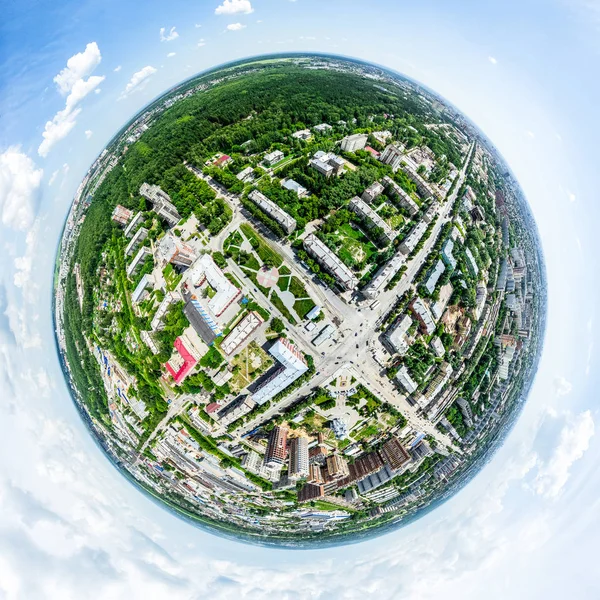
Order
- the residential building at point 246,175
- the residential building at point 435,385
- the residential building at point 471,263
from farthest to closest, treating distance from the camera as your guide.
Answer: the residential building at point 471,263 → the residential building at point 246,175 → the residential building at point 435,385

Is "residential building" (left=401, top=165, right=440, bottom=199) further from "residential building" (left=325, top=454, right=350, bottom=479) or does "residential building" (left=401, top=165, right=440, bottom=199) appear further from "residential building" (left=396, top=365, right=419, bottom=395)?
"residential building" (left=325, top=454, right=350, bottom=479)

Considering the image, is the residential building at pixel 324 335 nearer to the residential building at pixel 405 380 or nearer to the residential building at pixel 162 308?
the residential building at pixel 405 380

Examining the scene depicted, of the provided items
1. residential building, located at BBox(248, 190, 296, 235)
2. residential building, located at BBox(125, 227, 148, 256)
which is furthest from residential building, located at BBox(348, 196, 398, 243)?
residential building, located at BBox(125, 227, 148, 256)

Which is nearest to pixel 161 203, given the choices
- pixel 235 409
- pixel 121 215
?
pixel 121 215

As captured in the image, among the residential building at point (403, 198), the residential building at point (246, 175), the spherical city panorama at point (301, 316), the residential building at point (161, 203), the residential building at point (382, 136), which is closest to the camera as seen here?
the spherical city panorama at point (301, 316)

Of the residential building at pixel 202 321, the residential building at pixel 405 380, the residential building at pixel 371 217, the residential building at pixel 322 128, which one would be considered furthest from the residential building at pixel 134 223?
the residential building at pixel 405 380

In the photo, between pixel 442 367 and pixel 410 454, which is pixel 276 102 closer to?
pixel 442 367
